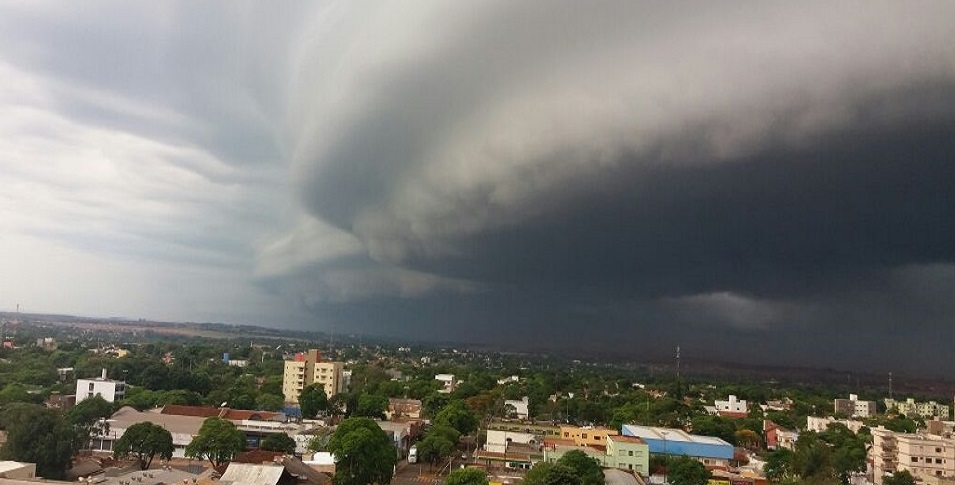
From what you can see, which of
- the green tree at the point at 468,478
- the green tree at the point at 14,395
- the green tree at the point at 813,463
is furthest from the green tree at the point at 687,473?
the green tree at the point at 14,395

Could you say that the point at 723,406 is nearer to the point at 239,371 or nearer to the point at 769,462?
the point at 769,462

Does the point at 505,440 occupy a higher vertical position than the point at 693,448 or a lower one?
higher

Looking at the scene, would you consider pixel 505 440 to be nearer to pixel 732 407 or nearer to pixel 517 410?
pixel 517 410

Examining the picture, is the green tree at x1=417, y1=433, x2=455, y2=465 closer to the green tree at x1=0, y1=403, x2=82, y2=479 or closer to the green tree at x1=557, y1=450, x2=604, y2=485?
the green tree at x1=557, y1=450, x2=604, y2=485

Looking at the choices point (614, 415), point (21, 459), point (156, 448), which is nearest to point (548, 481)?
point (156, 448)

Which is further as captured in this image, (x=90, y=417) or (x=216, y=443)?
(x=90, y=417)

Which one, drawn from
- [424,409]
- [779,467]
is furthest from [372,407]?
[779,467]
